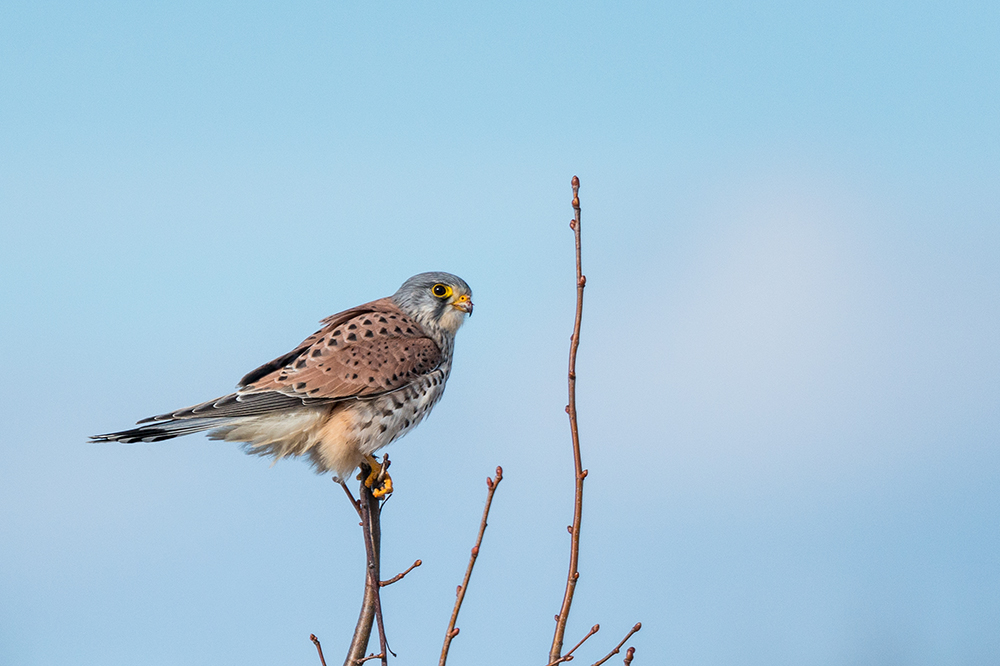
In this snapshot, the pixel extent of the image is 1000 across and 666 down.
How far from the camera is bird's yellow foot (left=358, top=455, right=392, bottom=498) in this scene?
8.80 feet

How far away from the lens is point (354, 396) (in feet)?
9.95

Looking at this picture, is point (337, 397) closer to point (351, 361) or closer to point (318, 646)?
point (351, 361)

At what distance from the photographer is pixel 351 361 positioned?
3.09m

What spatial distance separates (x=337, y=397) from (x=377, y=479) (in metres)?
0.33

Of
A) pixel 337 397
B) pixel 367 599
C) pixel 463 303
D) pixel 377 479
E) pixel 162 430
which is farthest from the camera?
pixel 463 303

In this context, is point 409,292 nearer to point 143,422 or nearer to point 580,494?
point 143,422

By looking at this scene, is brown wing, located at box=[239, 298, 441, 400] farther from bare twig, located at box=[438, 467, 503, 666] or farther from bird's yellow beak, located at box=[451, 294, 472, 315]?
bare twig, located at box=[438, 467, 503, 666]

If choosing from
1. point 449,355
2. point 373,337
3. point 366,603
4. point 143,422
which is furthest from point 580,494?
point 449,355

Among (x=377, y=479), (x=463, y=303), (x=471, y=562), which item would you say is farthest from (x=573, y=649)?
(x=463, y=303)

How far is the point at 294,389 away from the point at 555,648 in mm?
1452

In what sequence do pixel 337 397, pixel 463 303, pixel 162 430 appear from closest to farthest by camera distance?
pixel 162 430 → pixel 337 397 → pixel 463 303

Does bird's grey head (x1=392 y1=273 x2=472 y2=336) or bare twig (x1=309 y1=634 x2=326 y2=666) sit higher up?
bird's grey head (x1=392 y1=273 x2=472 y2=336)

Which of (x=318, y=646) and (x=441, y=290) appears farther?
(x=441, y=290)

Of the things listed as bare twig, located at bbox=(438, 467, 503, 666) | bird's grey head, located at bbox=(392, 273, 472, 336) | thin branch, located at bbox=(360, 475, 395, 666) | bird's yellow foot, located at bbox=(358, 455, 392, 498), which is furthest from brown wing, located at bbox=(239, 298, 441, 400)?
bare twig, located at bbox=(438, 467, 503, 666)
